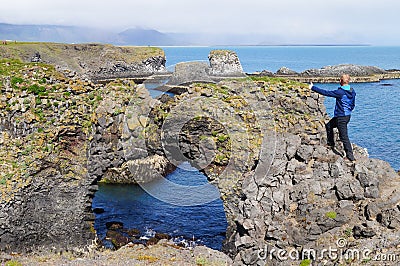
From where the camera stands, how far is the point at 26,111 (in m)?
25.2

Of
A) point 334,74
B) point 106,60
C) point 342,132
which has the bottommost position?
point 334,74

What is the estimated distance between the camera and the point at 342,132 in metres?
19.4

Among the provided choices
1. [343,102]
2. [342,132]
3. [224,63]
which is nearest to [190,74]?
[342,132]

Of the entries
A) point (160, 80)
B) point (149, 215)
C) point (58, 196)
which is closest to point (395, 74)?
point (160, 80)

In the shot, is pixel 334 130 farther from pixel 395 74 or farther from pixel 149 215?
pixel 395 74

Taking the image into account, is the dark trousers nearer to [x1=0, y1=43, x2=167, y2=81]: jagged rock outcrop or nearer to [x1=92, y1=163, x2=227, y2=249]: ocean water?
[x1=92, y1=163, x2=227, y2=249]: ocean water

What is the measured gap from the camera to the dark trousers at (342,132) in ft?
62.8

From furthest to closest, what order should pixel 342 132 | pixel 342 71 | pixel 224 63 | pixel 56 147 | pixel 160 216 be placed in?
pixel 342 71 < pixel 224 63 < pixel 160 216 < pixel 56 147 < pixel 342 132

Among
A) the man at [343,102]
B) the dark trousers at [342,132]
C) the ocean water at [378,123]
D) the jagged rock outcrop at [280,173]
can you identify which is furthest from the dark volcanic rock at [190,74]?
the ocean water at [378,123]

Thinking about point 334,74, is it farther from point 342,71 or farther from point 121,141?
point 121,141

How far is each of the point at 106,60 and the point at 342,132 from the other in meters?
139

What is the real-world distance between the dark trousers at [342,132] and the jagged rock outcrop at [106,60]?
4488 inches

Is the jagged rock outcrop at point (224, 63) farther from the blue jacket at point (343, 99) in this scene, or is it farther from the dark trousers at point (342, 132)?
the blue jacket at point (343, 99)

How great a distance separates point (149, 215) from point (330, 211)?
20702mm
